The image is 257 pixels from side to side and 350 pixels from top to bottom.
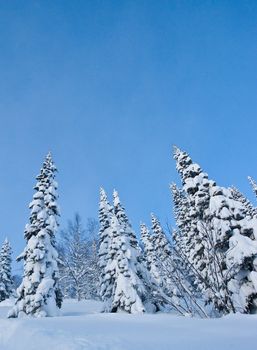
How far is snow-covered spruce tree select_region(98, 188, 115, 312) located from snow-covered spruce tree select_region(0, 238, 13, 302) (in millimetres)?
15428

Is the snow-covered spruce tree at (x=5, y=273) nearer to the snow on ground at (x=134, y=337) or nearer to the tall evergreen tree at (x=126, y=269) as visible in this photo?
the tall evergreen tree at (x=126, y=269)

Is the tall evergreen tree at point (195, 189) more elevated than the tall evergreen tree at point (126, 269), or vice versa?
the tall evergreen tree at point (195, 189)

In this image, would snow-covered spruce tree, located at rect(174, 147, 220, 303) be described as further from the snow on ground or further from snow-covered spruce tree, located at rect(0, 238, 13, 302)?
snow-covered spruce tree, located at rect(0, 238, 13, 302)

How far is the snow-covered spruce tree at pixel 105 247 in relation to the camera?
93.6ft

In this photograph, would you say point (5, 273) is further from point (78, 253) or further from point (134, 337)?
point (134, 337)

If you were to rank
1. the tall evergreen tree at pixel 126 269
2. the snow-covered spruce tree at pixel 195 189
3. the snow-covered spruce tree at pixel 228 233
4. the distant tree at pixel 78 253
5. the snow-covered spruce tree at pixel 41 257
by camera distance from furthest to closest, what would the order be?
the distant tree at pixel 78 253 → the tall evergreen tree at pixel 126 269 → the snow-covered spruce tree at pixel 41 257 → the snow-covered spruce tree at pixel 195 189 → the snow-covered spruce tree at pixel 228 233

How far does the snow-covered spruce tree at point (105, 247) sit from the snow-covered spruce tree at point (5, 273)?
607 inches

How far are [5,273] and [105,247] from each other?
16846 mm

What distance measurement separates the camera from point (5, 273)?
40344mm

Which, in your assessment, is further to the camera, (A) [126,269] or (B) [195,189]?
(A) [126,269]

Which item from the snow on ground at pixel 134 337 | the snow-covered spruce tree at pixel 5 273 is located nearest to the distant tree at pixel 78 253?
the snow-covered spruce tree at pixel 5 273

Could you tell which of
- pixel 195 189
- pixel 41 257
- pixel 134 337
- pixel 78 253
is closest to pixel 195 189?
pixel 195 189

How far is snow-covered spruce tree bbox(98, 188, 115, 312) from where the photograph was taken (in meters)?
28.5

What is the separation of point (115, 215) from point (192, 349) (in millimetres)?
24261
